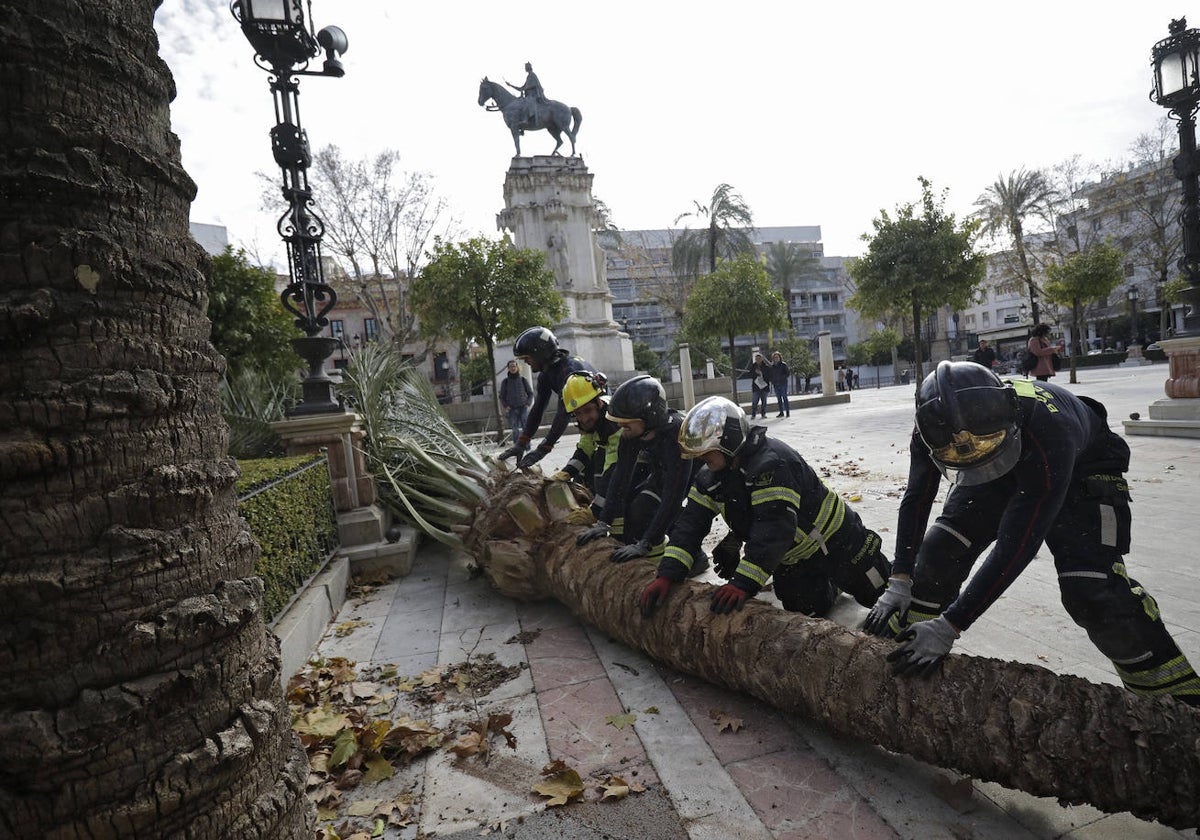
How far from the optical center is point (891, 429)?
1355cm

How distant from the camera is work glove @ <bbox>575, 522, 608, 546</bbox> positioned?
4.46 meters

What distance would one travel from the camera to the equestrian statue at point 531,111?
25375 millimetres

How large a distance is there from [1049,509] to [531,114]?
1042 inches

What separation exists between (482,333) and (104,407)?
54.2ft

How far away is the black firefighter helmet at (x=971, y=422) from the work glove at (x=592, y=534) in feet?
8.11

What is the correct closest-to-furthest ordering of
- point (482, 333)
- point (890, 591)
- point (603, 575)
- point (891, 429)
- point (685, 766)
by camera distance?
point (685, 766)
point (890, 591)
point (603, 575)
point (891, 429)
point (482, 333)

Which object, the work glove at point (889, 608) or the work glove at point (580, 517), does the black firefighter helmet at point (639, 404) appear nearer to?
the work glove at point (580, 517)

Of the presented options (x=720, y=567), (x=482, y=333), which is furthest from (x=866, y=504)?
(x=482, y=333)

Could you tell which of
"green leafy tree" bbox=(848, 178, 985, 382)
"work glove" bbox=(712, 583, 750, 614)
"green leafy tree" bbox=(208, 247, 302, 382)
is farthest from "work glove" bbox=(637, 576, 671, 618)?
"green leafy tree" bbox=(848, 178, 985, 382)

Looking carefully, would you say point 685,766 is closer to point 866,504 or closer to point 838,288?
point 866,504

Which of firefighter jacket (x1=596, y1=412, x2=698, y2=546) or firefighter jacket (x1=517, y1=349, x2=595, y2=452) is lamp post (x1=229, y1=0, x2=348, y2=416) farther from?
firefighter jacket (x1=596, y1=412, x2=698, y2=546)

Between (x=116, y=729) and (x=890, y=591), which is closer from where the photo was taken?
(x=116, y=729)

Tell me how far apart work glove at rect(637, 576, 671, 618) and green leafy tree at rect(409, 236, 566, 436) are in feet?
43.3

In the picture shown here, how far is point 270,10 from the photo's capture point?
5.27m
